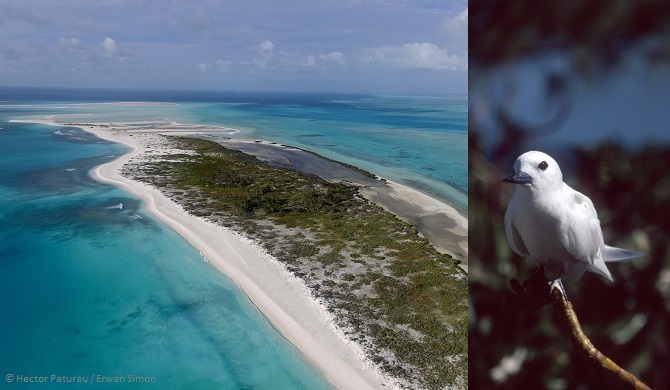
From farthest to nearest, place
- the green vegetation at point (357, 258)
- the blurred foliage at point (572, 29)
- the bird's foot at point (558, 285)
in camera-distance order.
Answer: the green vegetation at point (357, 258) < the bird's foot at point (558, 285) < the blurred foliage at point (572, 29)

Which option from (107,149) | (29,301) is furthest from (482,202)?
(107,149)

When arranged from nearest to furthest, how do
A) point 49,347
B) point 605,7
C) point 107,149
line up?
point 605,7 → point 49,347 → point 107,149

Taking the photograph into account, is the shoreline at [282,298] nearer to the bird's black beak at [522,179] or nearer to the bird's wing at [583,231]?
the bird's wing at [583,231]

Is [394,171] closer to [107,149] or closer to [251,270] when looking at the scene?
[251,270]

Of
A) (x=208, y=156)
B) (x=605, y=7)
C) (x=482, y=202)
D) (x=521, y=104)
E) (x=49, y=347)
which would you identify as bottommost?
(x=49, y=347)

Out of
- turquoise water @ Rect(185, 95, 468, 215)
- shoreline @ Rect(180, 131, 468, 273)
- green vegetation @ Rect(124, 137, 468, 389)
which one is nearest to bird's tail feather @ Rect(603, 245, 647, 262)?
green vegetation @ Rect(124, 137, 468, 389)

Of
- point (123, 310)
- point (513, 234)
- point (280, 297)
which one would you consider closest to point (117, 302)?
point (123, 310)

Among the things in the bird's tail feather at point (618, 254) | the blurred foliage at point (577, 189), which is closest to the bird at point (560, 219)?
the bird's tail feather at point (618, 254)
